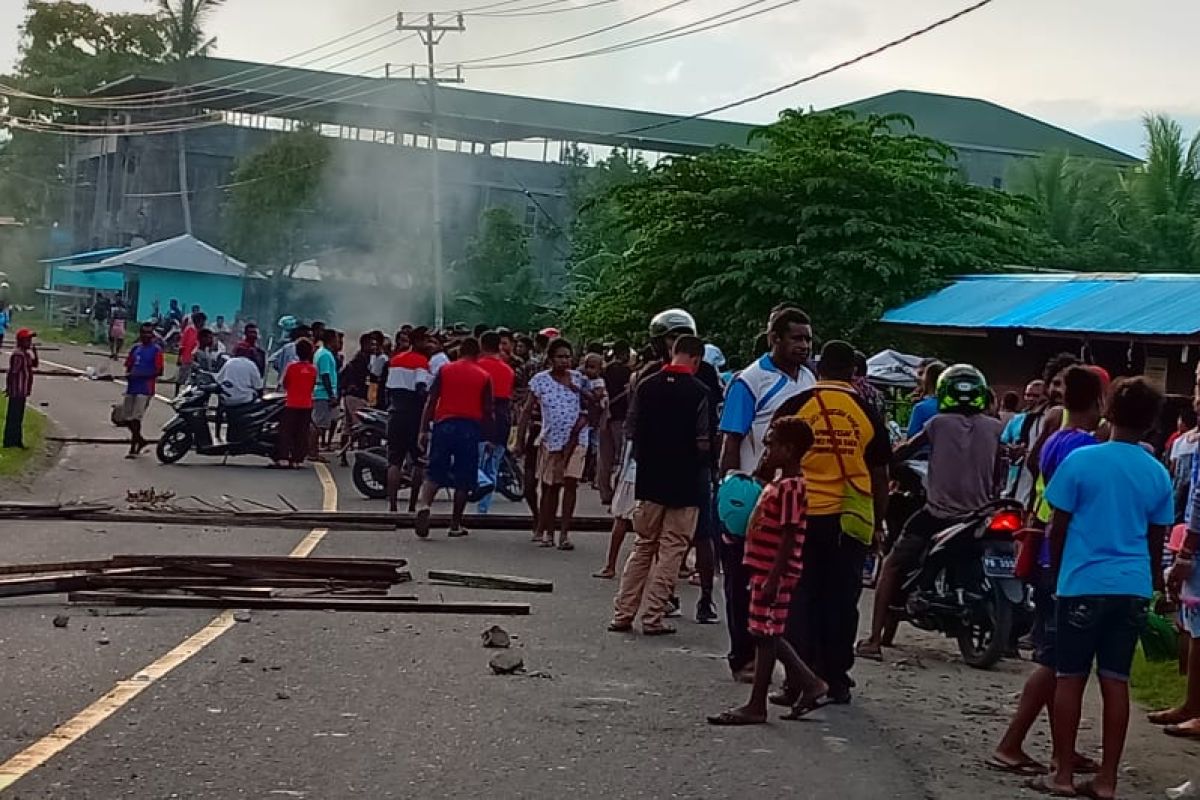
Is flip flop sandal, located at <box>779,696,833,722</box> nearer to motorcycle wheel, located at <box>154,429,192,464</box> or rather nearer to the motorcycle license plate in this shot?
the motorcycle license plate

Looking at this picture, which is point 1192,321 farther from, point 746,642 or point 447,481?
point 746,642

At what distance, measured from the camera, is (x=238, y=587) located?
37.9ft

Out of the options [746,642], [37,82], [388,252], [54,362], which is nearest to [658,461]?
[746,642]

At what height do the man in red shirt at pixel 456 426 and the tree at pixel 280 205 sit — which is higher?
the tree at pixel 280 205

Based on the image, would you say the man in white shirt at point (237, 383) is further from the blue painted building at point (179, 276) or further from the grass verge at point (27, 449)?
the blue painted building at point (179, 276)

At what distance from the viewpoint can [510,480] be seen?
20.5 meters

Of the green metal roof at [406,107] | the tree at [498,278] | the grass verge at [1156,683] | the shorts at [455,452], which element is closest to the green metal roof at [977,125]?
the green metal roof at [406,107]

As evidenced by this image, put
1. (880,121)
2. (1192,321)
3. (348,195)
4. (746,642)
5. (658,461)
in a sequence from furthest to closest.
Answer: (348,195) < (880,121) < (1192,321) < (658,461) < (746,642)

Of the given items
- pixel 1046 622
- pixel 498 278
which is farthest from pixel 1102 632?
pixel 498 278

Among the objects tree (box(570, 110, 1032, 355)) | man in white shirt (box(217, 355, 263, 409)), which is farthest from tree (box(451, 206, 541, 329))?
man in white shirt (box(217, 355, 263, 409))

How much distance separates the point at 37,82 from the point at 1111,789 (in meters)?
73.1

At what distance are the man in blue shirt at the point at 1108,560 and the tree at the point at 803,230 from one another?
781 inches

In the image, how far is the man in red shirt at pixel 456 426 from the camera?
16062 millimetres

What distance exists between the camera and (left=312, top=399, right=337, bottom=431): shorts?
2439cm
